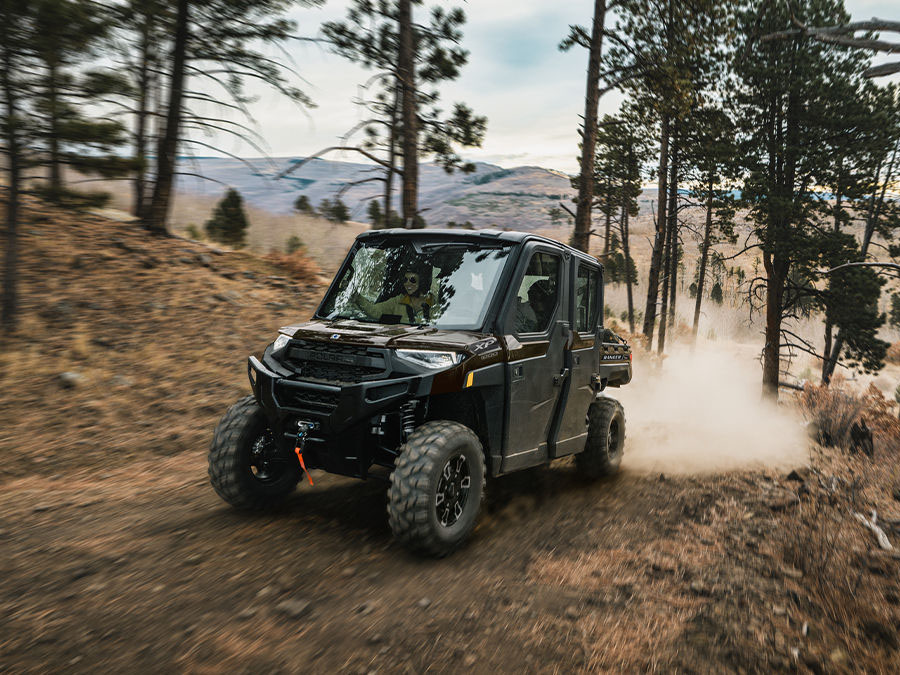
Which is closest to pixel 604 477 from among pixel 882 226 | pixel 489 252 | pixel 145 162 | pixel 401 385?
pixel 489 252

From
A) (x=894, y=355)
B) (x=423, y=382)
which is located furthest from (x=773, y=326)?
(x=894, y=355)

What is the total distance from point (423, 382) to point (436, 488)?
705 mm

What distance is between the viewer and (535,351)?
514 centimetres

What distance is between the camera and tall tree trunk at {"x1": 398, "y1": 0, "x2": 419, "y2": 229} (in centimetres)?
1212

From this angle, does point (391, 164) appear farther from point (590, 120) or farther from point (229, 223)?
point (229, 223)

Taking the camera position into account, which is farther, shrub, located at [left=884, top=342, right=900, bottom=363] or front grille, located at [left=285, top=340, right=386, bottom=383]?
shrub, located at [left=884, top=342, right=900, bottom=363]

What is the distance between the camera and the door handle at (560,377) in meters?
5.50

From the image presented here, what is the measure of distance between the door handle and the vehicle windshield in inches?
45.5

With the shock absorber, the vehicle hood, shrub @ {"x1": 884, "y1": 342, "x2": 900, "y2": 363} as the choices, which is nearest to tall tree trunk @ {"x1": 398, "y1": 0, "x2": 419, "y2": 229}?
the vehicle hood

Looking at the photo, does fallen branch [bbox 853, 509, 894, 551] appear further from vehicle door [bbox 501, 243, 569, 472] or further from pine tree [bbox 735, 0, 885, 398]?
pine tree [bbox 735, 0, 885, 398]

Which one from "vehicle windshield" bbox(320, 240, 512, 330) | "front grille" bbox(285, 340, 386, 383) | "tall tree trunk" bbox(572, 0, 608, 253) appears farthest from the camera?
"tall tree trunk" bbox(572, 0, 608, 253)

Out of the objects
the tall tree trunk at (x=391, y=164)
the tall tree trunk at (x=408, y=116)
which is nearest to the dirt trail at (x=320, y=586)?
the tall tree trunk at (x=408, y=116)

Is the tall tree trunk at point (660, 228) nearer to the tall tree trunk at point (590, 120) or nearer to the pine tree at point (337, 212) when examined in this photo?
the tall tree trunk at point (590, 120)

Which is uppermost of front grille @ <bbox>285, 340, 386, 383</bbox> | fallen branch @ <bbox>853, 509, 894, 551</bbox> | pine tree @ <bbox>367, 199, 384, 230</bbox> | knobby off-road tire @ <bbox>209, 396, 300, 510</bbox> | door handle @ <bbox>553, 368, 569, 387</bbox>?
pine tree @ <bbox>367, 199, 384, 230</bbox>
